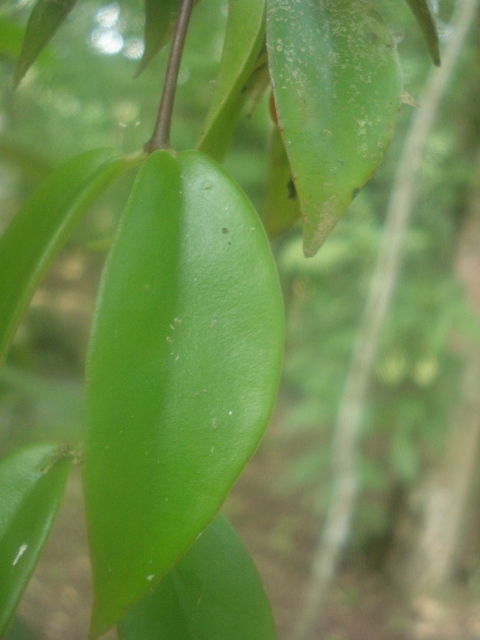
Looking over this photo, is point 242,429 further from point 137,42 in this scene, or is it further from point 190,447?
point 137,42

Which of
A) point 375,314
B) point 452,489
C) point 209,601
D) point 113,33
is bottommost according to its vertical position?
point 452,489

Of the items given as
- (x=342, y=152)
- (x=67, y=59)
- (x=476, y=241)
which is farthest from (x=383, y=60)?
(x=476, y=241)

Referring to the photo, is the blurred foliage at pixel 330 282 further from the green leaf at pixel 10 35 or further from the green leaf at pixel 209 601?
the green leaf at pixel 209 601

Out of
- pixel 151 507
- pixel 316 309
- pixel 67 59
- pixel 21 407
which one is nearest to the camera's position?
pixel 151 507

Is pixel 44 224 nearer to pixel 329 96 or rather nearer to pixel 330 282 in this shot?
pixel 329 96

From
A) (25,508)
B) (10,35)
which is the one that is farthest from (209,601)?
(10,35)

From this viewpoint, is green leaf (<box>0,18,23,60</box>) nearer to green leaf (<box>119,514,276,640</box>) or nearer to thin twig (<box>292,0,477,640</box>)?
green leaf (<box>119,514,276,640</box>)

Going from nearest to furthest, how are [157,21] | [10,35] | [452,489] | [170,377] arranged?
[170,377] < [157,21] < [10,35] < [452,489]
